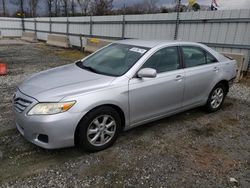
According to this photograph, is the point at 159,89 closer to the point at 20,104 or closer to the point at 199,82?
the point at 199,82

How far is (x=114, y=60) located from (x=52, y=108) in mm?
1468

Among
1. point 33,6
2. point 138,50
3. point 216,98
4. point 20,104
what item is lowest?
point 216,98

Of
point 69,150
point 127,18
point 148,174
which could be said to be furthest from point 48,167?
point 127,18

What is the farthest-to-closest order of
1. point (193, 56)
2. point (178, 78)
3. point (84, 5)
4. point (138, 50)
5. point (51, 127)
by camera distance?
point (84, 5) → point (193, 56) → point (178, 78) → point (138, 50) → point (51, 127)

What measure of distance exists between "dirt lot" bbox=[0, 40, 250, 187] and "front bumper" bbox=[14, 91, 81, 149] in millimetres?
333

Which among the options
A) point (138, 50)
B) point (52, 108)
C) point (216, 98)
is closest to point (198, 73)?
point (216, 98)

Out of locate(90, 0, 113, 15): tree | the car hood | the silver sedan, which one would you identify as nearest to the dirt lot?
the silver sedan

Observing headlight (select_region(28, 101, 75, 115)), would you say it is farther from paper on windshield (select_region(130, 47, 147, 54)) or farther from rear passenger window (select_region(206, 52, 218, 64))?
rear passenger window (select_region(206, 52, 218, 64))

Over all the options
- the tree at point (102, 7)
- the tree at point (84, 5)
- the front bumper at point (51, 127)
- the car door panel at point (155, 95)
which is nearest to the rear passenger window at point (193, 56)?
the car door panel at point (155, 95)

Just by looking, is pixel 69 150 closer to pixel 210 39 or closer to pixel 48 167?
pixel 48 167

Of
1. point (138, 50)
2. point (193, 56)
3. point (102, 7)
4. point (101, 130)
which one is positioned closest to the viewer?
point (101, 130)

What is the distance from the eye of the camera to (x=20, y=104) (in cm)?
321

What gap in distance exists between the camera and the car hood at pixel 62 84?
10.1 feet

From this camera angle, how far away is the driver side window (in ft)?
12.5
